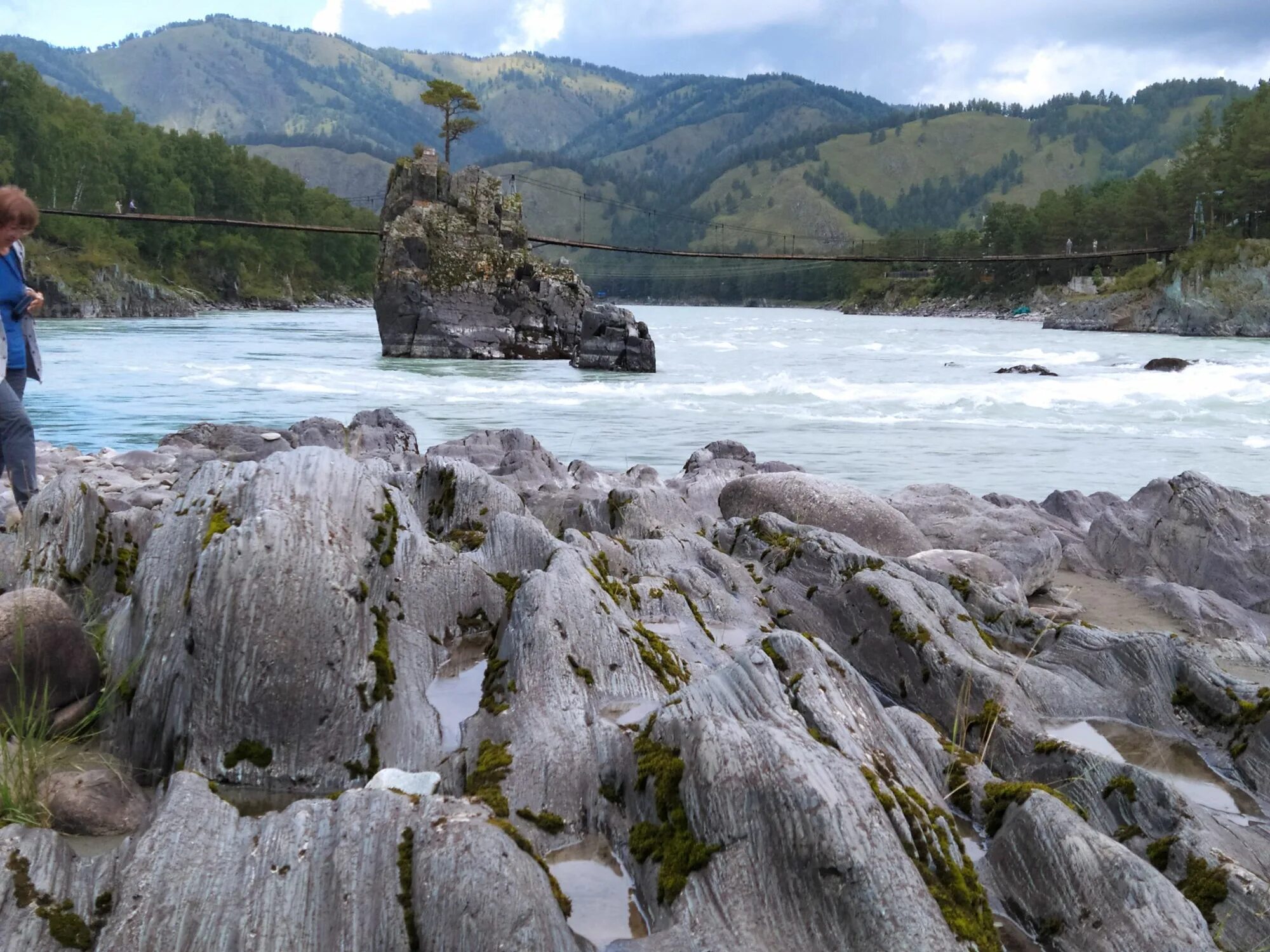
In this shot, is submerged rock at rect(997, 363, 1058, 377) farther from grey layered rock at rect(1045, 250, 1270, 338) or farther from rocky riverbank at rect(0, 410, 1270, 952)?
grey layered rock at rect(1045, 250, 1270, 338)

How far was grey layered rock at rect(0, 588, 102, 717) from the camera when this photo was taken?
4254 mm

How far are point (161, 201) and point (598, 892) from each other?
11857 centimetres

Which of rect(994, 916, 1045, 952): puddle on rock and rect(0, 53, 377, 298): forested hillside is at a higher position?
rect(0, 53, 377, 298): forested hillside

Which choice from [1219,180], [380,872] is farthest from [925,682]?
Result: [1219,180]

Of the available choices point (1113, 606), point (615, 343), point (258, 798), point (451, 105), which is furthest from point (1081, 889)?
point (451, 105)

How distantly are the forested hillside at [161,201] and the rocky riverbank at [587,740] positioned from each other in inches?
3290

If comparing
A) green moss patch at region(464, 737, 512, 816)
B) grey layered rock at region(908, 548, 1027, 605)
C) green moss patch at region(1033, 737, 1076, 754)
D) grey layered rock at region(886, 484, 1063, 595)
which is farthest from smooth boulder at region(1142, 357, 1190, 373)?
green moss patch at region(464, 737, 512, 816)

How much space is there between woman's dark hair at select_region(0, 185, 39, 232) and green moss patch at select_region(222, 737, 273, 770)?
372 cm

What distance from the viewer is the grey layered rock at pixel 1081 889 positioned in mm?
3350

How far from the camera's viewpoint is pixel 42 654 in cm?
438

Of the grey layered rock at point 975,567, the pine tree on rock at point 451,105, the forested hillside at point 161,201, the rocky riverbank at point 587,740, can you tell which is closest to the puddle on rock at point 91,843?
the rocky riverbank at point 587,740

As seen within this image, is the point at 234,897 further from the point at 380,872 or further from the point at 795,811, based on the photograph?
the point at 795,811

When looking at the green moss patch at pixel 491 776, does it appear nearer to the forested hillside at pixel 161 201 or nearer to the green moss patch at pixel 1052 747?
the green moss patch at pixel 1052 747

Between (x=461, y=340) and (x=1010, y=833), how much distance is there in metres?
50.1
